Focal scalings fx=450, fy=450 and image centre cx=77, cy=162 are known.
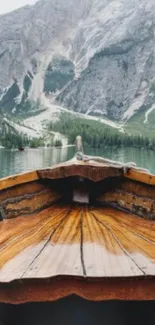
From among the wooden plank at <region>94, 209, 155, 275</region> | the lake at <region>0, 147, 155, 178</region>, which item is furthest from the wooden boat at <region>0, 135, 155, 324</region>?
the lake at <region>0, 147, 155, 178</region>

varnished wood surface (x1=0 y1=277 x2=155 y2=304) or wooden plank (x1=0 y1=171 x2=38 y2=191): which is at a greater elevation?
wooden plank (x1=0 y1=171 x2=38 y2=191)

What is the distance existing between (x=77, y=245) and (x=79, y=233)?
34 cm

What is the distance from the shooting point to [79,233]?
371 centimetres

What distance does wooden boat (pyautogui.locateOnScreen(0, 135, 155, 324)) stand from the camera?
2.72m

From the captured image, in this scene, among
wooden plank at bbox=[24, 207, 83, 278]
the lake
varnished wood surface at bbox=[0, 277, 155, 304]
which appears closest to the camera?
varnished wood surface at bbox=[0, 277, 155, 304]

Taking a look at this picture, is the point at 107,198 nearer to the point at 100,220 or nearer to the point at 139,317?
the point at 100,220

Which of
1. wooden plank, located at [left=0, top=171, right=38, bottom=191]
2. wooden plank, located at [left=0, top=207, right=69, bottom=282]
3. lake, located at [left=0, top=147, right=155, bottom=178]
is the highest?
wooden plank, located at [left=0, top=171, right=38, bottom=191]

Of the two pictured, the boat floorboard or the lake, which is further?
the lake

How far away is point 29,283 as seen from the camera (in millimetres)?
2699

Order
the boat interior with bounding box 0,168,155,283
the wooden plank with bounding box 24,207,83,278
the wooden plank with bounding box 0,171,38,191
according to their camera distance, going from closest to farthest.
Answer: the wooden plank with bounding box 24,207,83,278
the boat interior with bounding box 0,168,155,283
the wooden plank with bounding box 0,171,38,191

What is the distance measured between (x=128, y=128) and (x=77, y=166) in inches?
7717

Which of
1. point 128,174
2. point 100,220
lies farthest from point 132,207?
point 100,220

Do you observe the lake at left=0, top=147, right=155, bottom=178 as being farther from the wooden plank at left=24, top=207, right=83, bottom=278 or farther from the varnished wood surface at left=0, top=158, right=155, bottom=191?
the wooden plank at left=24, top=207, right=83, bottom=278

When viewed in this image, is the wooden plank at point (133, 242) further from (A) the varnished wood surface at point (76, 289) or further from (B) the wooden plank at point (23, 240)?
(B) the wooden plank at point (23, 240)
